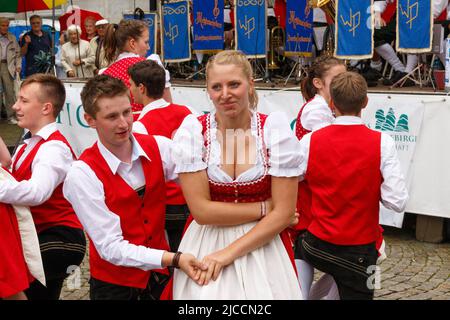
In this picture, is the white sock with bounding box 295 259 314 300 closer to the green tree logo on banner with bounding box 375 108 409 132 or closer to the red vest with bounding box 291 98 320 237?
the red vest with bounding box 291 98 320 237

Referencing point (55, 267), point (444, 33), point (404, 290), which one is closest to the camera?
point (55, 267)

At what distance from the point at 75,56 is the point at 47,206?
9.90 metres

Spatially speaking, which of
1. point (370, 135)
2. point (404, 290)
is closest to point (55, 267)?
point (370, 135)

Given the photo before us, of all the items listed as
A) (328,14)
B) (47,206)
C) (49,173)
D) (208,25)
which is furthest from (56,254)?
(208,25)

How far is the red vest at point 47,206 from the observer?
3.04 m

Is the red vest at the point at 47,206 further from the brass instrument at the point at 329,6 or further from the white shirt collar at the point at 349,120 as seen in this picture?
the brass instrument at the point at 329,6

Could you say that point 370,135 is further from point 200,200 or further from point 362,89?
point 200,200

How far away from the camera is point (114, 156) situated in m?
2.64

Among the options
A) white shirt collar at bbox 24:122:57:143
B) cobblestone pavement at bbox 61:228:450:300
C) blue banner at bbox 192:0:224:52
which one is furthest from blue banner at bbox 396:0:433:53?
white shirt collar at bbox 24:122:57:143

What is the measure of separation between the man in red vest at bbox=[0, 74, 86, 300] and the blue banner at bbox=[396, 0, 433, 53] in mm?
5221

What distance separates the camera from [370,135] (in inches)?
124

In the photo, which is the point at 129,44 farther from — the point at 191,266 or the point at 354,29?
the point at 354,29

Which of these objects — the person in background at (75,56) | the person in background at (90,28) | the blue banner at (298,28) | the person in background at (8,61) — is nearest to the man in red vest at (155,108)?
the blue banner at (298,28)
